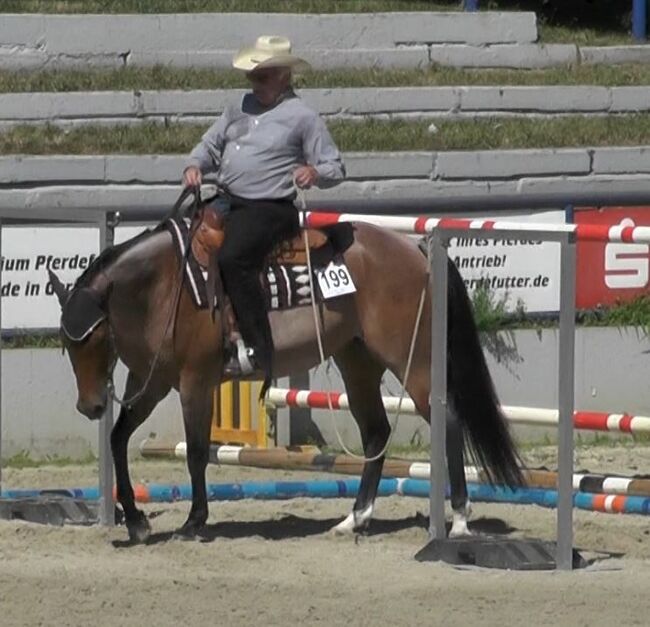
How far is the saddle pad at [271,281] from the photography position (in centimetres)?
840

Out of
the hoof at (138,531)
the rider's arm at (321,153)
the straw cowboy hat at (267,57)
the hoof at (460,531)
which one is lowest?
the hoof at (138,531)

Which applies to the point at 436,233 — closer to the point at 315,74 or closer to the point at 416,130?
the point at 416,130

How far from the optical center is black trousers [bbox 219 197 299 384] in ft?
27.3

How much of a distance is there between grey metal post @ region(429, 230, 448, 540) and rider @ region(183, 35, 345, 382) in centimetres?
68

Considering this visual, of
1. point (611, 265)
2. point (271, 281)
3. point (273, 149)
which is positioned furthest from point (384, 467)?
point (611, 265)

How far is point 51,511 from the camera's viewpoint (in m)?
9.03

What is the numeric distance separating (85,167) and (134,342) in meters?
3.91

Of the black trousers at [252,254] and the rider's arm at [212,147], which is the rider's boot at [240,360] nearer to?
the black trousers at [252,254]

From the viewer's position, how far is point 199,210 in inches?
332

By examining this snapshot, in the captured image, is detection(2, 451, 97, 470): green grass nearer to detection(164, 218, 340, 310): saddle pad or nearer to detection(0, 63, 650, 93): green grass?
detection(164, 218, 340, 310): saddle pad

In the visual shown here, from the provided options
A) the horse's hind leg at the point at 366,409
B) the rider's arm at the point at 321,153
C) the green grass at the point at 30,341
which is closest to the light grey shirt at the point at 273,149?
the rider's arm at the point at 321,153

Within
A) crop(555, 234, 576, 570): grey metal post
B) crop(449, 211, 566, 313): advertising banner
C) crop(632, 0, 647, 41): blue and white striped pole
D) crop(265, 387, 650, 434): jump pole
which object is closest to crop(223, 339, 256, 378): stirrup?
crop(265, 387, 650, 434): jump pole

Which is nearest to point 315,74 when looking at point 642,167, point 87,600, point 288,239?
point 642,167

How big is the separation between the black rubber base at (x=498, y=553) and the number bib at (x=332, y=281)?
1287 mm
